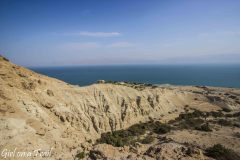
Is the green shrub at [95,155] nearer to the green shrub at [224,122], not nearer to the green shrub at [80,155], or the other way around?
the green shrub at [80,155]

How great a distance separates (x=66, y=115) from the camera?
23156 millimetres

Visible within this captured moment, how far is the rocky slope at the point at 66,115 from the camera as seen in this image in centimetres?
1747

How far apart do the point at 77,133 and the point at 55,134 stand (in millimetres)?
3240

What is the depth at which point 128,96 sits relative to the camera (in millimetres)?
35062

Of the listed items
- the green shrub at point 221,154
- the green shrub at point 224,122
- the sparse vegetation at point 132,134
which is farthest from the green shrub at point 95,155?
the green shrub at point 224,122

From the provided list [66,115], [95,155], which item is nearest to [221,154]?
[95,155]

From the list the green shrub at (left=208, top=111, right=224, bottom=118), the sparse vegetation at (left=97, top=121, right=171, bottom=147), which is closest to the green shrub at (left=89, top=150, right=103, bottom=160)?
the sparse vegetation at (left=97, top=121, right=171, bottom=147)

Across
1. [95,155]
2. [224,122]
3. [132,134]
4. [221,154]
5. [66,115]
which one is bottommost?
[224,122]

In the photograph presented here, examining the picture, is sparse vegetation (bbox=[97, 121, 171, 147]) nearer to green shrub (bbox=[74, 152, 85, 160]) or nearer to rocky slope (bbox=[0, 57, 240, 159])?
rocky slope (bbox=[0, 57, 240, 159])

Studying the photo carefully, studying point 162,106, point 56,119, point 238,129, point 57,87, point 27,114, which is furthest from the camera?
point 162,106

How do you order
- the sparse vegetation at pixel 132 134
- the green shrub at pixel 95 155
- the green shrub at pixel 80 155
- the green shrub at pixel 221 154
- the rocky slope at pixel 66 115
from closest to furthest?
the green shrub at pixel 95 155
the rocky slope at pixel 66 115
the green shrub at pixel 80 155
the green shrub at pixel 221 154
the sparse vegetation at pixel 132 134

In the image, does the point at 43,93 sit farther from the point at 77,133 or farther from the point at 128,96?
the point at 128,96

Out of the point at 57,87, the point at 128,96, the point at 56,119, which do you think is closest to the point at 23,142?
the point at 56,119

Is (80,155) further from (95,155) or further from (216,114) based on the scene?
(216,114)
